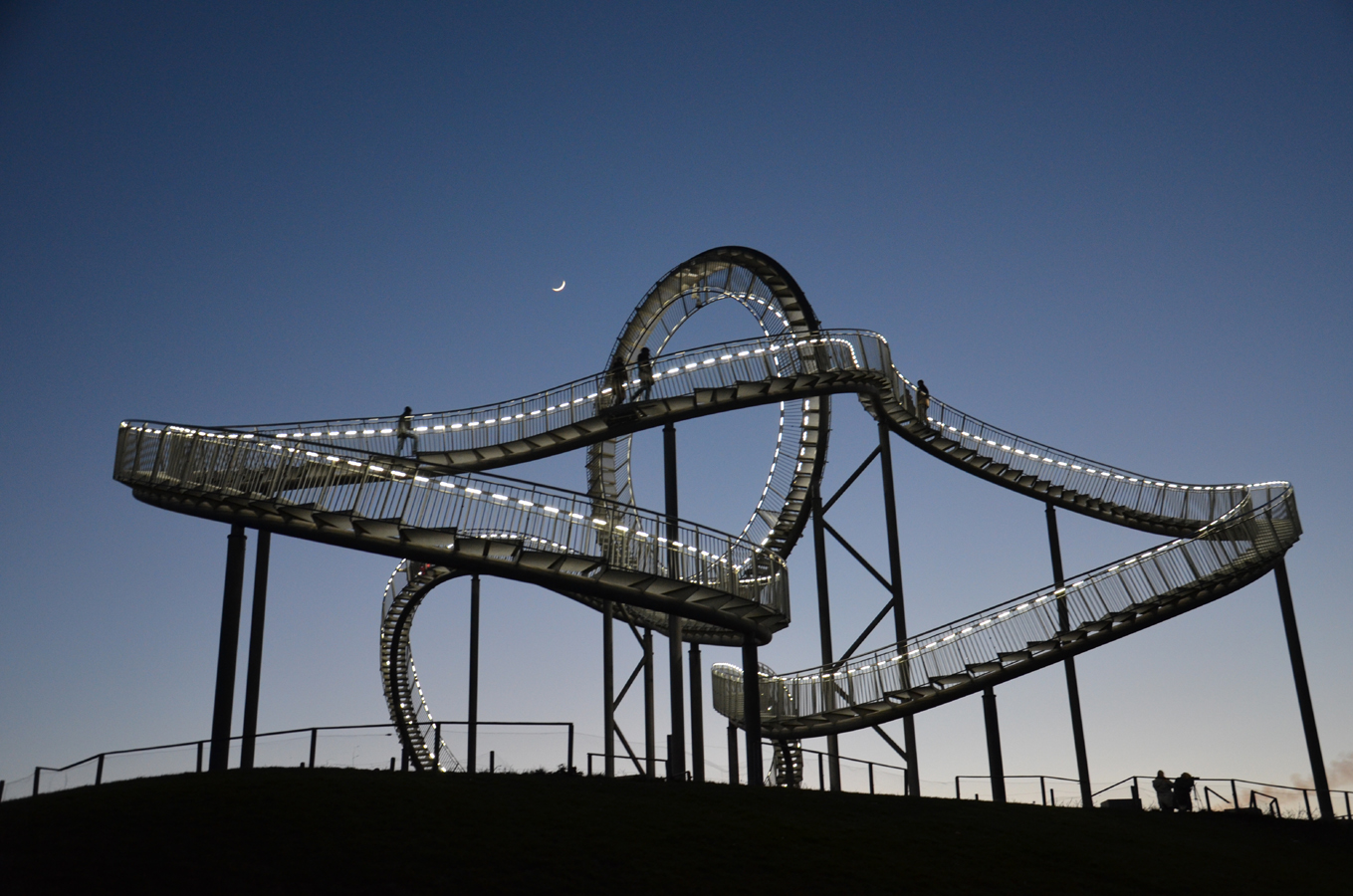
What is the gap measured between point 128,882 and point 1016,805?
45.9 ft

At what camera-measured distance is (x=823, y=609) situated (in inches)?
1086

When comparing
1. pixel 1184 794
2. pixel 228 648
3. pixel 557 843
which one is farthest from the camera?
pixel 1184 794

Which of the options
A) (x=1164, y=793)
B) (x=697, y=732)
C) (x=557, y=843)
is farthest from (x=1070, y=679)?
(x=557, y=843)

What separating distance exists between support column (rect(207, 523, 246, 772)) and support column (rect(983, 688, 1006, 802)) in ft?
46.2

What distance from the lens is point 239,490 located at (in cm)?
1862

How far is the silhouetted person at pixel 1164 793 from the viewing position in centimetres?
2345

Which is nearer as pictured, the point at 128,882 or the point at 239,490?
the point at 128,882

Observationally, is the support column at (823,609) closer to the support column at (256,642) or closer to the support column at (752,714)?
the support column at (752,714)

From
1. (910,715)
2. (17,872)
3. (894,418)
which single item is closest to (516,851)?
(17,872)

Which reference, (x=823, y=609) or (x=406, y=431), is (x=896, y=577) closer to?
(x=823, y=609)

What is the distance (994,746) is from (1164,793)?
337 centimetres

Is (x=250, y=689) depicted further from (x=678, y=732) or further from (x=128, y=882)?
(x=128, y=882)

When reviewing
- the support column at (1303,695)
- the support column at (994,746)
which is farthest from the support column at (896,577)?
the support column at (1303,695)

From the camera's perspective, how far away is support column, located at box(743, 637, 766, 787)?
20.1 metres
